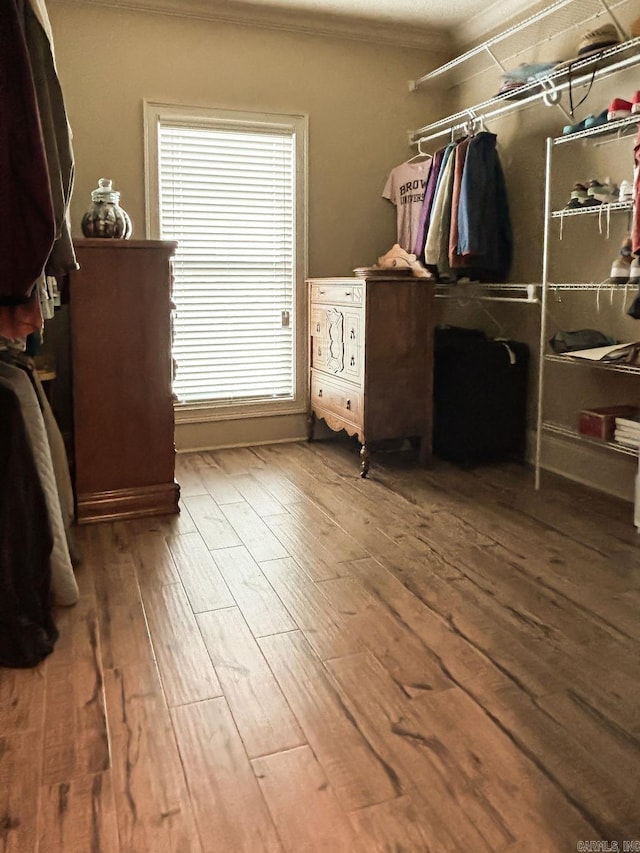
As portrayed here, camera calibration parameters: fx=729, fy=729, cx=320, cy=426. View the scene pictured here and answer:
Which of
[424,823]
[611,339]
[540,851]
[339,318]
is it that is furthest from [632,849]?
[339,318]

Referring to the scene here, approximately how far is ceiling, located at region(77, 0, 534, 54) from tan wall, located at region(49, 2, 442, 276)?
5 cm

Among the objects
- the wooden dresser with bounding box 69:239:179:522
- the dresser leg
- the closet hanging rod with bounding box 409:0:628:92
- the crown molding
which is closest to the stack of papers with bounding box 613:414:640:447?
the dresser leg

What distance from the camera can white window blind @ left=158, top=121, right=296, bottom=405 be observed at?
410cm

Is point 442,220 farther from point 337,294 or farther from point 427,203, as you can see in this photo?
point 337,294

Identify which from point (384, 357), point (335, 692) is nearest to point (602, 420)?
point (384, 357)

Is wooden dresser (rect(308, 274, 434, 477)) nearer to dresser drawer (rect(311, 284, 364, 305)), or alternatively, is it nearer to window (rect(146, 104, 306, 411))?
dresser drawer (rect(311, 284, 364, 305))

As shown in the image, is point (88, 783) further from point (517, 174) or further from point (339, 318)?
point (517, 174)


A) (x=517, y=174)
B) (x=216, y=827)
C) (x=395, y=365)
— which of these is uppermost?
(x=517, y=174)

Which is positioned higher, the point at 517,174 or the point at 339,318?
the point at 517,174

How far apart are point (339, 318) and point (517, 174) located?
1252 millimetres

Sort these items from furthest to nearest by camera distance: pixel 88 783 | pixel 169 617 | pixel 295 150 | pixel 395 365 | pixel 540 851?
pixel 295 150
pixel 395 365
pixel 169 617
pixel 88 783
pixel 540 851

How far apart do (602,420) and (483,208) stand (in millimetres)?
1273

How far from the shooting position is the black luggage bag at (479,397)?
385cm

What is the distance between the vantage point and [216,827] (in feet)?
4.47
